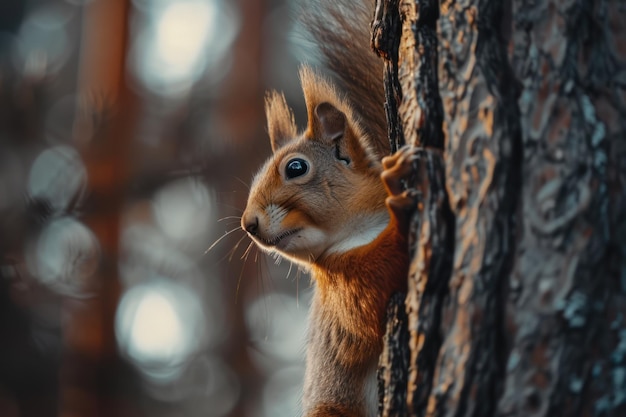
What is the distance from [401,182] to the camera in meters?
0.99

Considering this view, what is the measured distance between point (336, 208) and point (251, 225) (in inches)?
7.0

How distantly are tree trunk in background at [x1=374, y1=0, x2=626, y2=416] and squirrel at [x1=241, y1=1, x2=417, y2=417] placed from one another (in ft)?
1.32

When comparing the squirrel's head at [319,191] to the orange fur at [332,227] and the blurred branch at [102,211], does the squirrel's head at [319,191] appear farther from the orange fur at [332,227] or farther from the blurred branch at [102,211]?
the blurred branch at [102,211]

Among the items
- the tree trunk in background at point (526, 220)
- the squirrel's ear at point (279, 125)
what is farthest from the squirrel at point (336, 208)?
the tree trunk in background at point (526, 220)

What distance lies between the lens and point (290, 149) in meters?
1.59

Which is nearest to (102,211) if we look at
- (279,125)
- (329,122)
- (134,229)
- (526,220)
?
(134,229)

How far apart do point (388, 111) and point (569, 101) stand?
440 millimetres

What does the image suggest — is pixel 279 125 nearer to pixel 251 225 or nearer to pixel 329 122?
pixel 329 122

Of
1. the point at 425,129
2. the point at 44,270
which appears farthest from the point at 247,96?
the point at 425,129

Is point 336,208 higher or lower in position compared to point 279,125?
lower

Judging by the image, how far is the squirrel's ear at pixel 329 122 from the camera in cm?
155

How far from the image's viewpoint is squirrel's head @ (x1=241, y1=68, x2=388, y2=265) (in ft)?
4.67

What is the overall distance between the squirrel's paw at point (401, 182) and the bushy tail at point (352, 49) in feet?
1.88

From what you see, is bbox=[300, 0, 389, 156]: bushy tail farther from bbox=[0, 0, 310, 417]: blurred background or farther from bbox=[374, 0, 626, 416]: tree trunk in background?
bbox=[0, 0, 310, 417]: blurred background
